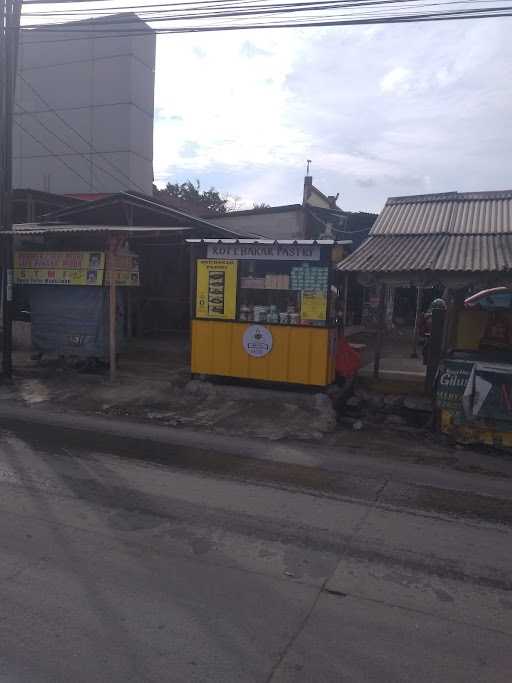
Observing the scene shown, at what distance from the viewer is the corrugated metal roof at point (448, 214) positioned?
36.2ft

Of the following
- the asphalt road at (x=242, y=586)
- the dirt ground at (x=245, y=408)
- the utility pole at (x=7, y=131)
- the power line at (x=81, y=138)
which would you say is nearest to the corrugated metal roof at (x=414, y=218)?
the dirt ground at (x=245, y=408)

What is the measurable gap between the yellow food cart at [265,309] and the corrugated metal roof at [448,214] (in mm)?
2164

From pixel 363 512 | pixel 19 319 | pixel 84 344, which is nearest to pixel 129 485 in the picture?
pixel 363 512

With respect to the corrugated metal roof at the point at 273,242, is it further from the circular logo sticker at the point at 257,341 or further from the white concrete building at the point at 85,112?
the white concrete building at the point at 85,112

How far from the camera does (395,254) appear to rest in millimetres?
10383

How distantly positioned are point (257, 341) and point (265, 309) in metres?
0.61

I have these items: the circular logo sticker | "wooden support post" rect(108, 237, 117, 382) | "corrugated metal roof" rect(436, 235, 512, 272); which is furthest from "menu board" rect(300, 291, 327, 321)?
"wooden support post" rect(108, 237, 117, 382)

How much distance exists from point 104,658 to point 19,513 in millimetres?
2454

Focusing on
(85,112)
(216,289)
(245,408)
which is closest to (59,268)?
(216,289)

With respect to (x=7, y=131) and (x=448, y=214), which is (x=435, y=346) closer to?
(x=448, y=214)

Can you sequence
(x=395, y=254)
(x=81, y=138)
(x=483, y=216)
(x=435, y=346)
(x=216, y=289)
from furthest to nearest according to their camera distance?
(x=81, y=138), (x=483, y=216), (x=216, y=289), (x=395, y=254), (x=435, y=346)

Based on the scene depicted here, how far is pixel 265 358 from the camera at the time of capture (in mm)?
10594

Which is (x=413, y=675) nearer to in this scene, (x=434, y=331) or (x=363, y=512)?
(x=363, y=512)

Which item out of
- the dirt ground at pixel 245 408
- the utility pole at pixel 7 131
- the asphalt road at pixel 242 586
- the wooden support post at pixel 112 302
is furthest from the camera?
the wooden support post at pixel 112 302
